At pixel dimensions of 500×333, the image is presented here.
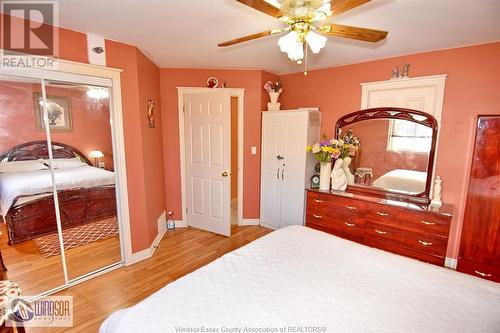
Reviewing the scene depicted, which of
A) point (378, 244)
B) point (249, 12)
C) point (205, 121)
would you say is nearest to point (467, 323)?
point (378, 244)

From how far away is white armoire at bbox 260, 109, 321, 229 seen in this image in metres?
3.38

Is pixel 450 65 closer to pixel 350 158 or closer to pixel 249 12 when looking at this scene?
pixel 350 158

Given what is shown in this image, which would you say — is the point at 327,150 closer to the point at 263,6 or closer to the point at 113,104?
the point at 263,6

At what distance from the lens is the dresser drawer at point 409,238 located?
2385mm

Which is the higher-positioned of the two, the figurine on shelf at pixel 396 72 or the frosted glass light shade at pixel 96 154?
the figurine on shelf at pixel 396 72

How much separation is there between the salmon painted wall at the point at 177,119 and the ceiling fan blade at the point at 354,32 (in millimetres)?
2257

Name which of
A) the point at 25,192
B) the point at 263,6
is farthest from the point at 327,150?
the point at 25,192

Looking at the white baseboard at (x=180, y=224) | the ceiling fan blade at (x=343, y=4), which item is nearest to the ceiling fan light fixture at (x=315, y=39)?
the ceiling fan blade at (x=343, y=4)

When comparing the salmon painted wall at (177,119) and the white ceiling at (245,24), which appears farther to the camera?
the salmon painted wall at (177,119)

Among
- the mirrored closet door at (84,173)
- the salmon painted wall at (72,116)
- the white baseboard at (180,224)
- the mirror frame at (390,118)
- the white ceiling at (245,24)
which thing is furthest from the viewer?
the white baseboard at (180,224)

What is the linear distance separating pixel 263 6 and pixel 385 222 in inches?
97.2

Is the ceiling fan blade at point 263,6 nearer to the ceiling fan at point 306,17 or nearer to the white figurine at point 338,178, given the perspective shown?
the ceiling fan at point 306,17

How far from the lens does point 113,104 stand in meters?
2.52

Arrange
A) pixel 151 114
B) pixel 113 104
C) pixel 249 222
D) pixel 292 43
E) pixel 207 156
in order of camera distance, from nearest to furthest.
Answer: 1. pixel 292 43
2. pixel 113 104
3. pixel 151 114
4. pixel 207 156
5. pixel 249 222
